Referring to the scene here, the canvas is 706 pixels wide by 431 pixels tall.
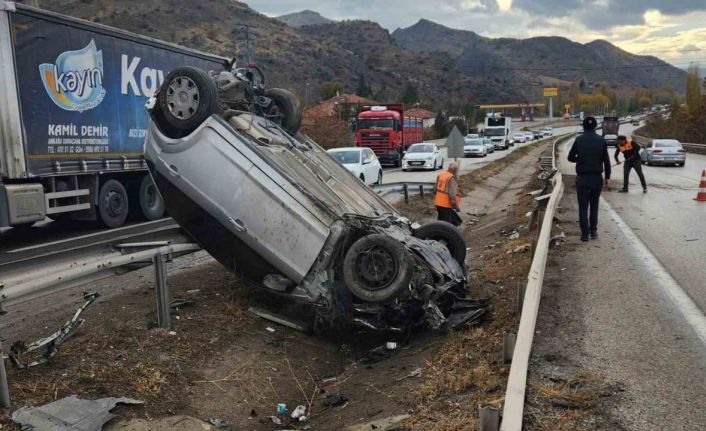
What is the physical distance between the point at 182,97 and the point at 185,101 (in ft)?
0.20

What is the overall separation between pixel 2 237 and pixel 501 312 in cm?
970

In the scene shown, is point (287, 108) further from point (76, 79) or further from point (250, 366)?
point (76, 79)

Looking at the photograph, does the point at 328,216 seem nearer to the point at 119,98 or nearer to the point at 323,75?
the point at 119,98

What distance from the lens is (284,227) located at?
5.68 meters

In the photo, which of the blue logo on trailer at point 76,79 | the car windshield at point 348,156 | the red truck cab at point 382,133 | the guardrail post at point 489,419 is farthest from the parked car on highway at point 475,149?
the guardrail post at point 489,419

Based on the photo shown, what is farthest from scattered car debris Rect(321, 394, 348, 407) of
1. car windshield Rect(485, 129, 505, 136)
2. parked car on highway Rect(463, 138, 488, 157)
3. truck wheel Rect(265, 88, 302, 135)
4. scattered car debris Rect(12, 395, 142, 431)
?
car windshield Rect(485, 129, 505, 136)

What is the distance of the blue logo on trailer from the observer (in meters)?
10.4

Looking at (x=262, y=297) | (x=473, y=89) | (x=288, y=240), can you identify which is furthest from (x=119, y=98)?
(x=473, y=89)

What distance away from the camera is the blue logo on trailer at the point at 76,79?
34.0 ft

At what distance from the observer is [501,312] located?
5832 millimetres

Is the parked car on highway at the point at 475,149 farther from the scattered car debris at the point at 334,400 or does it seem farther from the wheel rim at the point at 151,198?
the scattered car debris at the point at 334,400

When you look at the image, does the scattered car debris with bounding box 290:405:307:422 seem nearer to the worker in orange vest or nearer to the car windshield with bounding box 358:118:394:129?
the worker in orange vest

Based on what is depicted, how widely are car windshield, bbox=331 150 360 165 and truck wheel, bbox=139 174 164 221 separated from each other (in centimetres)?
732

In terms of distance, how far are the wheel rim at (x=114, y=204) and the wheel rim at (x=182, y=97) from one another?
6.55 m
